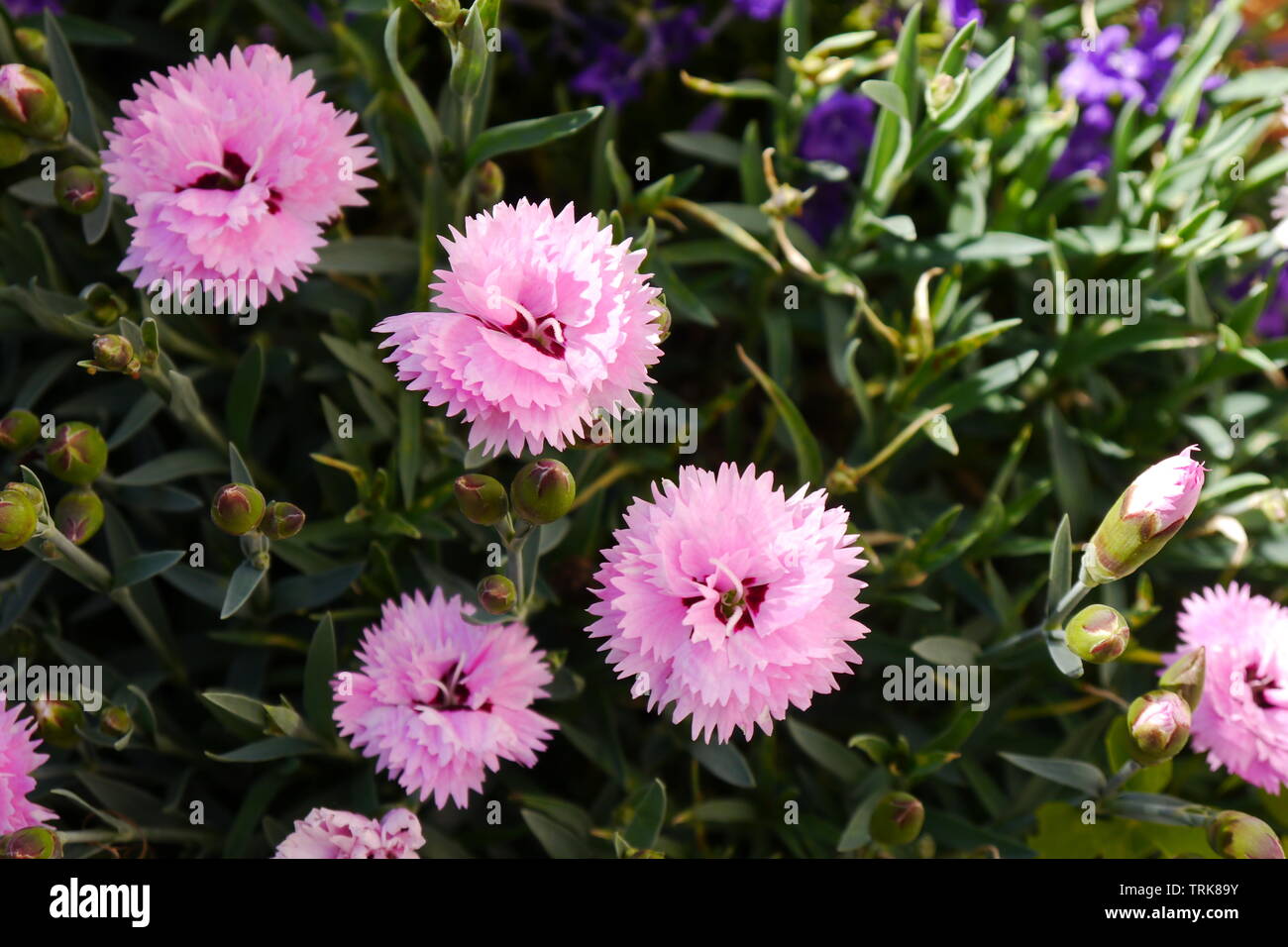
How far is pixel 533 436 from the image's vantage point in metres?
0.77

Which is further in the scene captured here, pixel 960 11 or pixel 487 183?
pixel 960 11

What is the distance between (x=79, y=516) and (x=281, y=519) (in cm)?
21

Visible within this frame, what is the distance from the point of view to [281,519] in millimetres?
865

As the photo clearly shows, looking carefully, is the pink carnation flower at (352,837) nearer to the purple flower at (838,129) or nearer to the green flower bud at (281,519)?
the green flower bud at (281,519)

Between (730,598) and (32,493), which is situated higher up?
(32,493)

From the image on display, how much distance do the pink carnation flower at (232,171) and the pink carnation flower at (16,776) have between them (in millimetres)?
407

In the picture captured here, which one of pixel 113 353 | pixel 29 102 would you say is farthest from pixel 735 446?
pixel 29 102

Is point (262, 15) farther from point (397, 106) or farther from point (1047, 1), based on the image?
point (1047, 1)

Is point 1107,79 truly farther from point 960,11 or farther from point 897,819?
point 897,819

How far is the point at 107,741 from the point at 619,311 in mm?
647

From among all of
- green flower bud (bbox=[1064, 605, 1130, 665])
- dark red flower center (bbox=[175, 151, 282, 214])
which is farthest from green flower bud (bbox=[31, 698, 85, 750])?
green flower bud (bbox=[1064, 605, 1130, 665])

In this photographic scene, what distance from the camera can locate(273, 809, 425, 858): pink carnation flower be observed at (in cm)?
85

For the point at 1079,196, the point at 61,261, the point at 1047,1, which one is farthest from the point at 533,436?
the point at 1047,1
